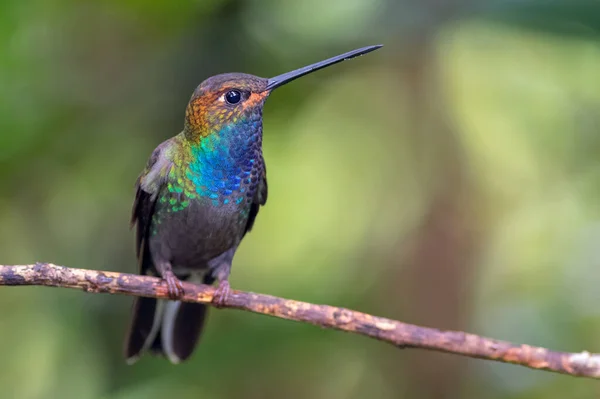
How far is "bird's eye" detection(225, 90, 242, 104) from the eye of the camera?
A: 245cm

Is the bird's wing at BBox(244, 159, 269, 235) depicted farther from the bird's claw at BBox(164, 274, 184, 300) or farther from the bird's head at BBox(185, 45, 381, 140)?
the bird's claw at BBox(164, 274, 184, 300)

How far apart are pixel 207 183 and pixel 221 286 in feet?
1.24

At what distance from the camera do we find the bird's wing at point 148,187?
2.55m

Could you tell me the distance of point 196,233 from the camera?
2.61 m

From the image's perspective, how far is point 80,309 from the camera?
131 inches

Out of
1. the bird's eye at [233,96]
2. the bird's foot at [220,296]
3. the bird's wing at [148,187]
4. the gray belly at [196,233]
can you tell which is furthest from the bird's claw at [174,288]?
the bird's eye at [233,96]

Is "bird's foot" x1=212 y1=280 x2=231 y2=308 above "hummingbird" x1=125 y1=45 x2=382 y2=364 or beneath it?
beneath

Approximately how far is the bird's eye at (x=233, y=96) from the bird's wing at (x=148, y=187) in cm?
31

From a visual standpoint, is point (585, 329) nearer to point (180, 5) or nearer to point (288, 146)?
point (288, 146)

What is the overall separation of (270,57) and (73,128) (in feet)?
3.28

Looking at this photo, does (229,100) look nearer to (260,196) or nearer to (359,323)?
(260,196)

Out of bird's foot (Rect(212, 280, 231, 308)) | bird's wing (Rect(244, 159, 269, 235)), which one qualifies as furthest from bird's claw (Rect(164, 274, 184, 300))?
bird's wing (Rect(244, 159, 269, 235))

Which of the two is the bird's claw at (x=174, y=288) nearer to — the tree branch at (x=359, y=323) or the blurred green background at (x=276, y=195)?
the tree branch at (x=359, y=323)

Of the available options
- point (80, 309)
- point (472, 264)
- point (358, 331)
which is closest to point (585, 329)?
point (472, 264)
